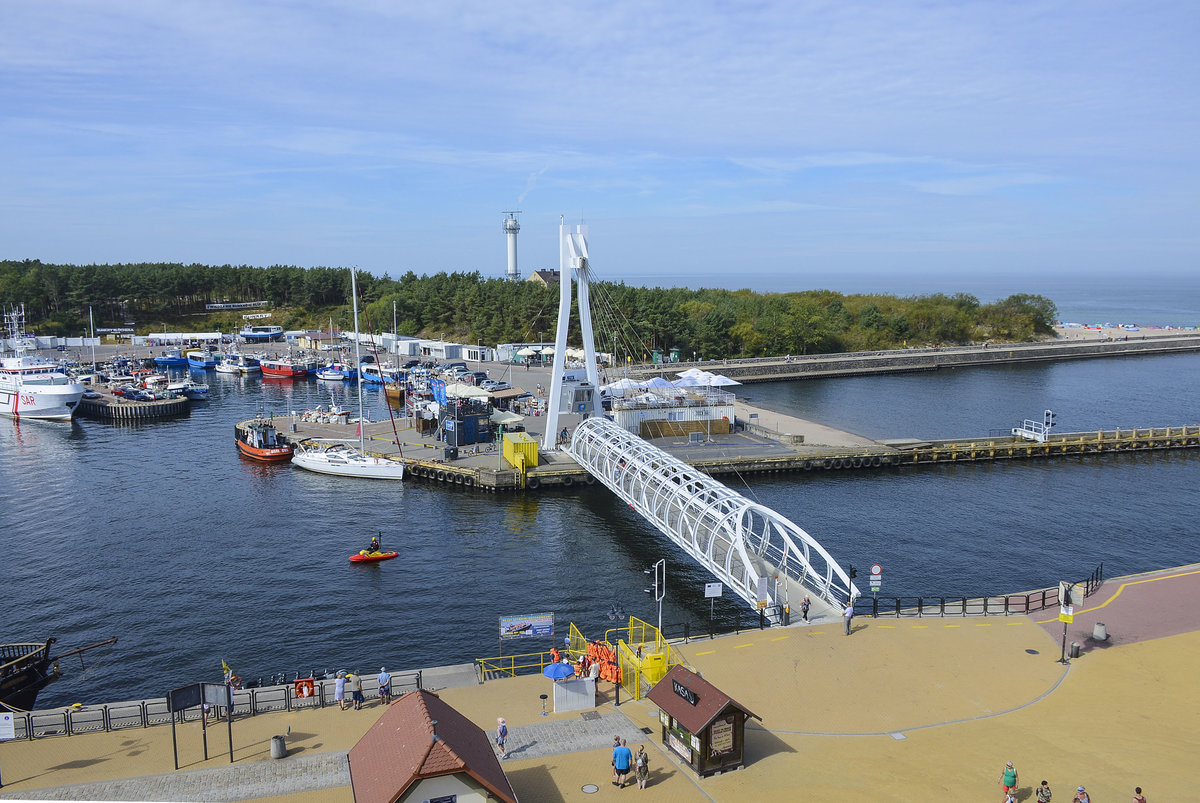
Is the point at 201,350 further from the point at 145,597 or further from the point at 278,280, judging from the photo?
the point at 145,597

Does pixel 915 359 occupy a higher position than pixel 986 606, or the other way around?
pixel 915 359

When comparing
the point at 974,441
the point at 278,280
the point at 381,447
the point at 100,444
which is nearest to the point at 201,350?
the point at 278,280

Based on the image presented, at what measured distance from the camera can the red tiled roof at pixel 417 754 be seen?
1706cm

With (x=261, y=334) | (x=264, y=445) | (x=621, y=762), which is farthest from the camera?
(x=261, y=334)

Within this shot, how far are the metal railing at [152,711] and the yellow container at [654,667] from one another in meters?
7.00

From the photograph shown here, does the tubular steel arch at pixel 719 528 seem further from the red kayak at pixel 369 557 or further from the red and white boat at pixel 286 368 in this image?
the red and white boat at pixel 286 368

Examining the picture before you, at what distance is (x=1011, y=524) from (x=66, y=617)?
165ft

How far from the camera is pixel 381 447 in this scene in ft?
210

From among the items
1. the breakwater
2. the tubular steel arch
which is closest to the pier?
the breakwater

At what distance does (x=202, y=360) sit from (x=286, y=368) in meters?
17.1

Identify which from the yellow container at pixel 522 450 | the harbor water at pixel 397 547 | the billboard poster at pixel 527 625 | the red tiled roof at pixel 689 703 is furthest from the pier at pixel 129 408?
the red tiled roof at pixel 689 703

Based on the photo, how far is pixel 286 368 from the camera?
11519cm

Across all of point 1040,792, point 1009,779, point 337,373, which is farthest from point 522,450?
point 337,373

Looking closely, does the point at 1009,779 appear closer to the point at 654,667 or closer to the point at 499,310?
the point at 654,667
